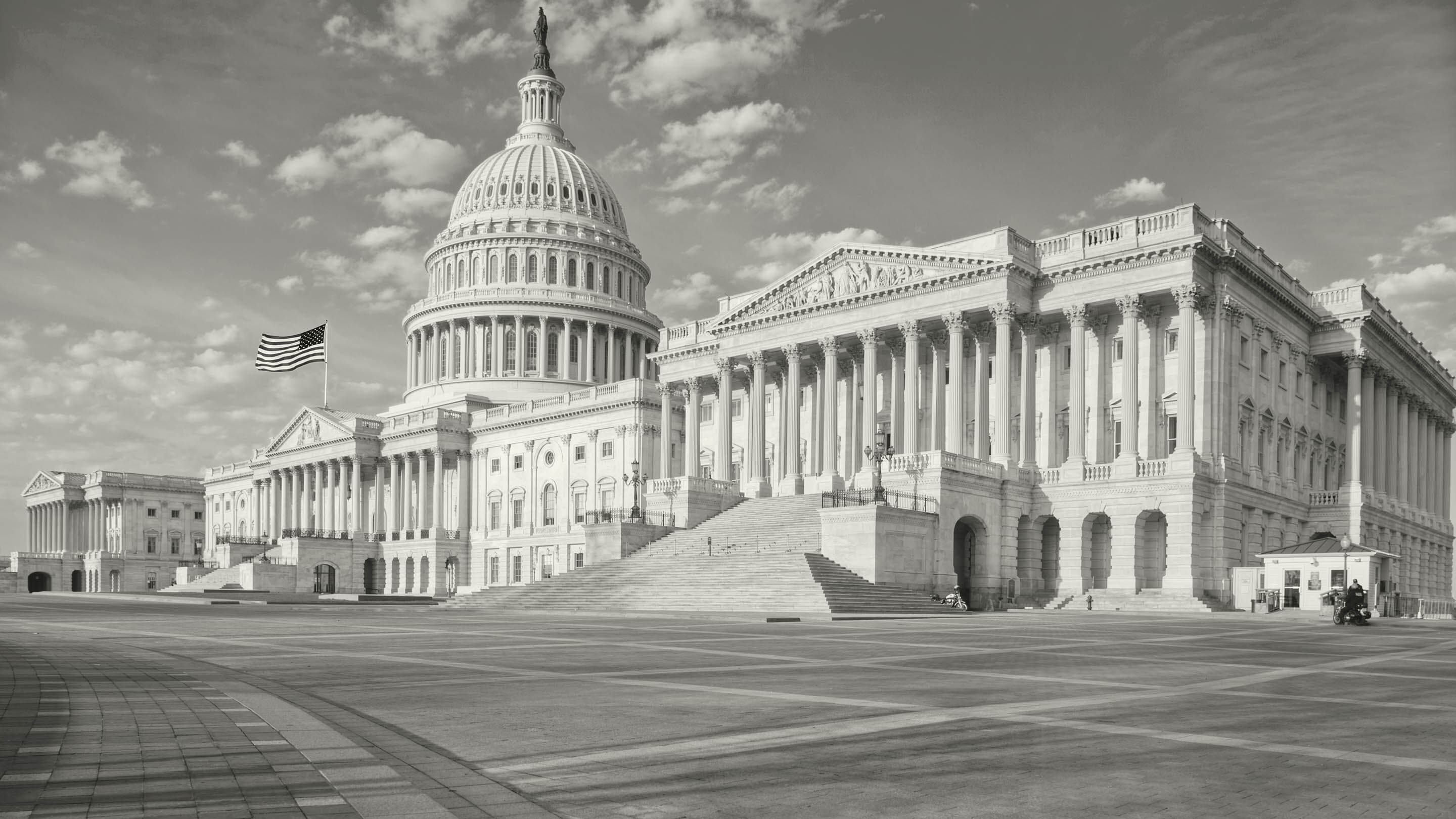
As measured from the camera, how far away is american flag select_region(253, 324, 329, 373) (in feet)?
324

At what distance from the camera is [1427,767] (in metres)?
11.6

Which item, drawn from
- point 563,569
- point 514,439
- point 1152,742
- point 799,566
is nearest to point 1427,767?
point 1152,742

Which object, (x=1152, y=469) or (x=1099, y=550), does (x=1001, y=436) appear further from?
(x=1152, y=469)

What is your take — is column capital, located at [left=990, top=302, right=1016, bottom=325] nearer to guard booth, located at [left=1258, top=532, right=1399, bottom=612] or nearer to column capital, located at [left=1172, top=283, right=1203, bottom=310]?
column capital, located at [left=1172, top=283, right=1203, bottom=310]

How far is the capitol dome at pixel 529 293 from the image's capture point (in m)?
131

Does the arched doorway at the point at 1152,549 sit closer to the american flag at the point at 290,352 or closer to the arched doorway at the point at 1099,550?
the arched doorway at the point at 1099,550

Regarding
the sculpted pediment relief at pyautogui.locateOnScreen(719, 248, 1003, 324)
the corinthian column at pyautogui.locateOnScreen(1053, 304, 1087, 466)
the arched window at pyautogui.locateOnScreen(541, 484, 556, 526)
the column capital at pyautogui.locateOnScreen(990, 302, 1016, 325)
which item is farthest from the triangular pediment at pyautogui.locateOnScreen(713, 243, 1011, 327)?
the arched window at pyautogui.locateOnScreen(541, 484, 556, 526)

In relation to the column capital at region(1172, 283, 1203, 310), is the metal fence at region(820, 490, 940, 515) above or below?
below

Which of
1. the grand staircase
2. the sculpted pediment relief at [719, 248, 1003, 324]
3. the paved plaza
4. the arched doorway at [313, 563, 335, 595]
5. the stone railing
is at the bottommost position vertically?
the arched doorway at [313, 563, 335, 595]

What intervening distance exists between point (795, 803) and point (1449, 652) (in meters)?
26.2

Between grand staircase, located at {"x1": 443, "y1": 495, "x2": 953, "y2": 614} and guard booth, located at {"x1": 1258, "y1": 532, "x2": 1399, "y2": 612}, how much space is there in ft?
47.8

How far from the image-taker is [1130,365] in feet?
Result: 204

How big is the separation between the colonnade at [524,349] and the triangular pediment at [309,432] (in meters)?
13.0

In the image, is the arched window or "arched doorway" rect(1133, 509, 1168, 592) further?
the arched window
